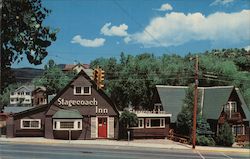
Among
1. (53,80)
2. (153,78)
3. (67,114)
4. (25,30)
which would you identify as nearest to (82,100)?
(67,114)

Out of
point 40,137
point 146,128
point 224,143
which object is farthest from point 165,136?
Answer: point 40,137

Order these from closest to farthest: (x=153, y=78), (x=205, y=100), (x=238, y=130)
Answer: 1. (x=238, y=130)
2. (x=205, y=100)
3. (x=153, y=78)

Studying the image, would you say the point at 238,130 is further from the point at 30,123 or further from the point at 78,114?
the point at 30,123

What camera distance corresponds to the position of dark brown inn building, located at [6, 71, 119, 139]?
37.6 m

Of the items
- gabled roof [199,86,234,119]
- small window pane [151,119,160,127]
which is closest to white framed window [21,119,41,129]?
small window pane [151,119,160,127]

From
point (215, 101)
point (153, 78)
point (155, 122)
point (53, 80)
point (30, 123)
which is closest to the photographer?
point (30, 123)

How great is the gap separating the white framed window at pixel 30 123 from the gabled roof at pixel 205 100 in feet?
45.8

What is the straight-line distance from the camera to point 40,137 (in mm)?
38062

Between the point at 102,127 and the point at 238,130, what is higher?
the point at 102,127

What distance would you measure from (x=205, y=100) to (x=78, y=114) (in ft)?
51.1

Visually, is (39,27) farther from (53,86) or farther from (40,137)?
(53,86)

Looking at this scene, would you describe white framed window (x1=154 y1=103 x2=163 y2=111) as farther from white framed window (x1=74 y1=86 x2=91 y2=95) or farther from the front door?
white framed window (x1=74 y1=86 x2=91 y2=95)

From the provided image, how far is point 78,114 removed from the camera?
3762cm

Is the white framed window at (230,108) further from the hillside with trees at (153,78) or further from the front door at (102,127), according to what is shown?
the front door at (102,127)
